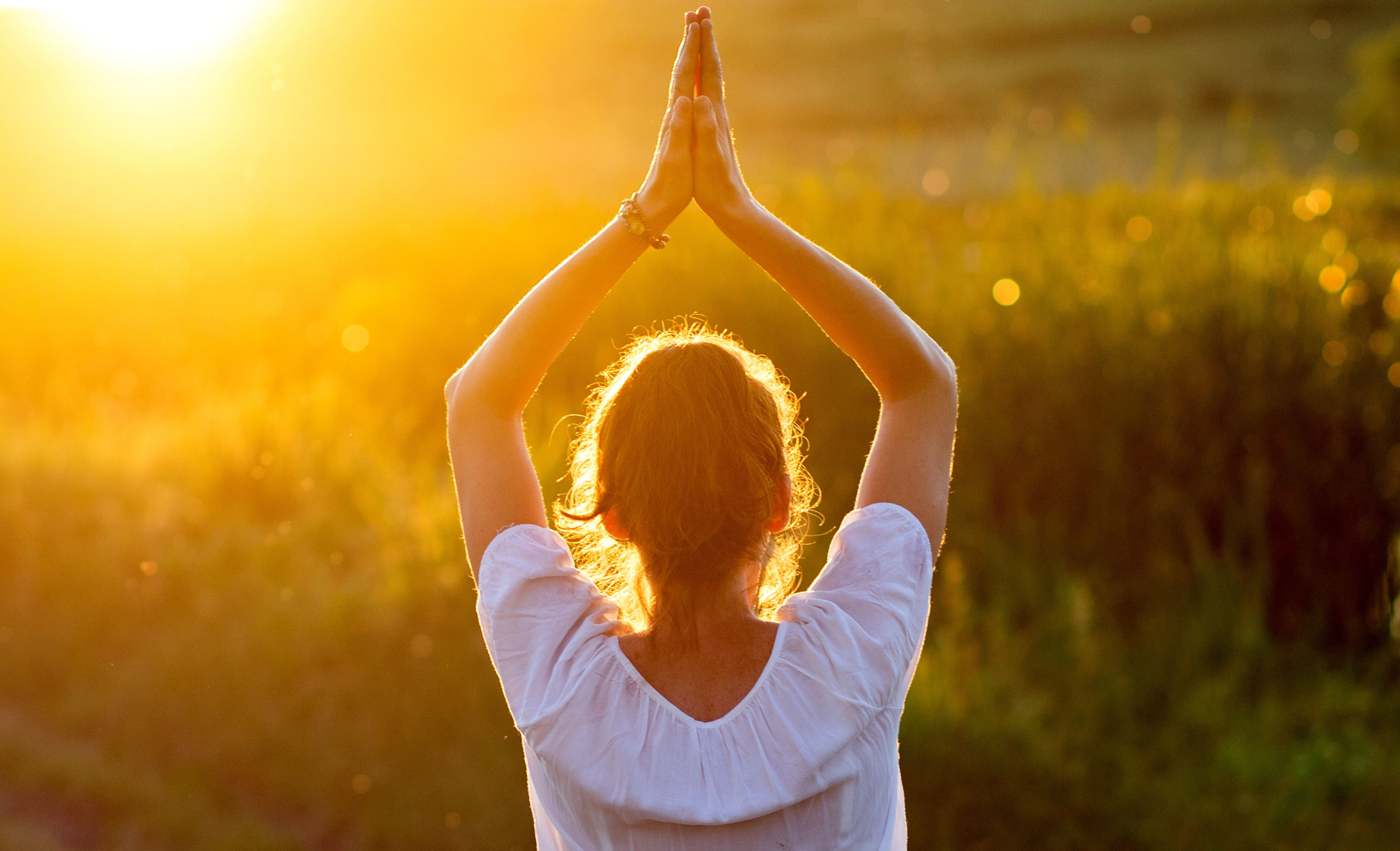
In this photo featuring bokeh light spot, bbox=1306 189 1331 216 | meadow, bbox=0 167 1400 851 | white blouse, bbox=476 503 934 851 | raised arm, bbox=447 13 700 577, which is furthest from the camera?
bokeh light spot, bbox=1306 189 1331 216

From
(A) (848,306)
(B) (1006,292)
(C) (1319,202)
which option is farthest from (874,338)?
(C) (1319,202)

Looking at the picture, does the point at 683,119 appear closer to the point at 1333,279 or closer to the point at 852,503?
the point at 852,503

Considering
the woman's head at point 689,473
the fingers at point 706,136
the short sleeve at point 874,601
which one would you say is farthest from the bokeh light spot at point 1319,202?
the woman's head at point 689,473

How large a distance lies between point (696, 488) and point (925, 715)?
3.14 meters

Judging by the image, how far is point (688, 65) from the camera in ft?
5.65

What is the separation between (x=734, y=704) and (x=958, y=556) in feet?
15.2

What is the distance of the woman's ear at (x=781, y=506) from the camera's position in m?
1.49

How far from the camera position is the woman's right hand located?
1.65 meters

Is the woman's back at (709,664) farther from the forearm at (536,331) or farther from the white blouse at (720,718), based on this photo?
the forearm at (536,331)

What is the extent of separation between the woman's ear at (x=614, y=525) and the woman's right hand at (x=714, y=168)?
0.49 metres

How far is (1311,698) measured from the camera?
4836 mm

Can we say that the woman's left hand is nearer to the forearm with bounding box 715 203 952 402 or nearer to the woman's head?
the forearm with bounding box 715 203 952 402

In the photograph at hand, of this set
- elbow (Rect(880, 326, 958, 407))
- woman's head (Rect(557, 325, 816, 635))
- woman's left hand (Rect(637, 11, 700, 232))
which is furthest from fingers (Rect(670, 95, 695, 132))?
elbow (Rect(880, 326, 958, 407))

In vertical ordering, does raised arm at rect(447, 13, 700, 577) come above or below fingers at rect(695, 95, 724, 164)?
below
